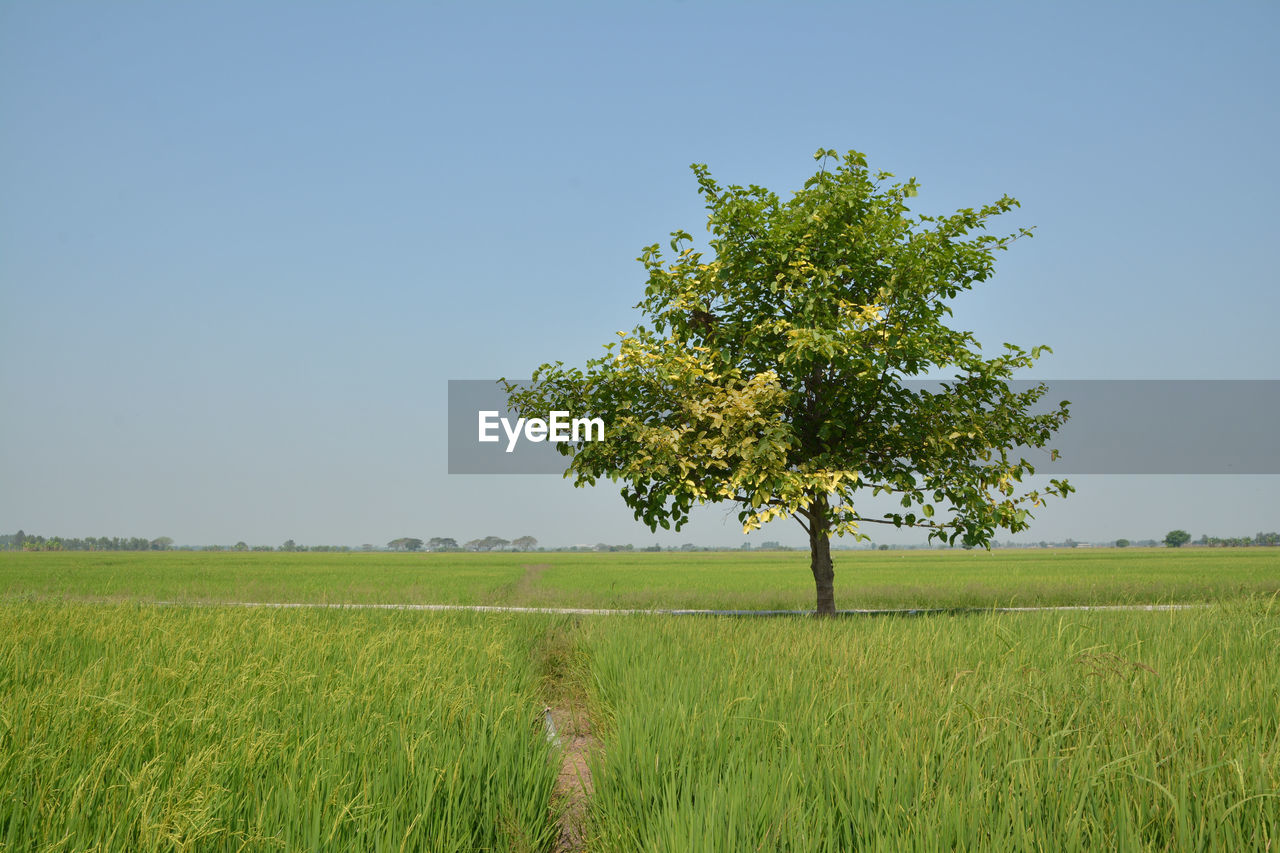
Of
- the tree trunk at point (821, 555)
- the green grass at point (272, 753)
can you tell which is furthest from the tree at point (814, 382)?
the green grass at point (272, 753)

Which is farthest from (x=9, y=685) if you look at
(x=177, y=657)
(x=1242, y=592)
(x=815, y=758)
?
(x=1242, y=592)

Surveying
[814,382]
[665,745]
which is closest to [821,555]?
[814,382]

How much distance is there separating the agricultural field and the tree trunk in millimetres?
3977

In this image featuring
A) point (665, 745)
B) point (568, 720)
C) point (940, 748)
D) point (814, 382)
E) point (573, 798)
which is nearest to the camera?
point (940, 748)

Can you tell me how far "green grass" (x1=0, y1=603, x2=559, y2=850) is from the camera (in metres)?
3.62

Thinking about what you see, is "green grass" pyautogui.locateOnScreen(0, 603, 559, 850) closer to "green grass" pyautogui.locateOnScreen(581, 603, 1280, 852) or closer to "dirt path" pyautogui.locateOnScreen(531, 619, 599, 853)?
"dirt path" pyautogui.locateOnScreen(531, 619, 599, 853)

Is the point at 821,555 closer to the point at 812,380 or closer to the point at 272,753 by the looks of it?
the point at 812,380

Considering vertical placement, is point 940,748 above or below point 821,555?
below

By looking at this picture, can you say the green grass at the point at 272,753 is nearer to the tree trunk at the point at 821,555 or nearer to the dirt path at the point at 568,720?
the dirt path at the point at 568,720

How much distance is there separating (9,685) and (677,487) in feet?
27.7

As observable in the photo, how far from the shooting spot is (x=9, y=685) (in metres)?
7.01

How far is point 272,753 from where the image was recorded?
4461 millimetres

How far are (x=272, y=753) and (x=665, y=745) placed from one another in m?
2.51

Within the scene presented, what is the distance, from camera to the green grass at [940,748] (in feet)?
10.6
